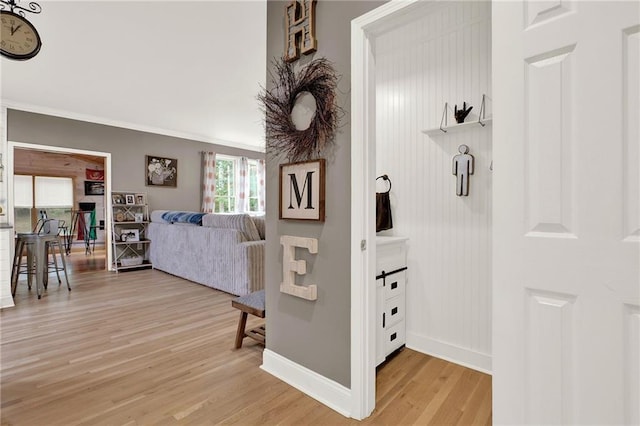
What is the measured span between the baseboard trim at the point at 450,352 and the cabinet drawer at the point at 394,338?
4.0 inches

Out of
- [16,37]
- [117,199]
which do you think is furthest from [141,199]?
[16,37]

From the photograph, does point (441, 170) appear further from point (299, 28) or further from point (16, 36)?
point (16, 36)

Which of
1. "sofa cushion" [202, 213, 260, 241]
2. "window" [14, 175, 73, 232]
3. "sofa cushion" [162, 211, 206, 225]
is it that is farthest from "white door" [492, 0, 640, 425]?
"window" [14, 175, 73, 232]

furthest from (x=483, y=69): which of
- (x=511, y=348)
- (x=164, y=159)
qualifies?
(x=164, y=159)

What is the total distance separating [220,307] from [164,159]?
4083mm

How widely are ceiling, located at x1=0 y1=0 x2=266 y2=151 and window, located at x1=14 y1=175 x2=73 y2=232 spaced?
15.2 feet

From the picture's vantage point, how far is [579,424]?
100 centimetres

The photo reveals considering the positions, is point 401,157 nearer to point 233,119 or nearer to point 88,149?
point 233,119

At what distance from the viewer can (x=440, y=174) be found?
2412mm

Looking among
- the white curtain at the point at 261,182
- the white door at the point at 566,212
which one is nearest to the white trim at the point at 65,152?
the white curtain at the point at 261,182

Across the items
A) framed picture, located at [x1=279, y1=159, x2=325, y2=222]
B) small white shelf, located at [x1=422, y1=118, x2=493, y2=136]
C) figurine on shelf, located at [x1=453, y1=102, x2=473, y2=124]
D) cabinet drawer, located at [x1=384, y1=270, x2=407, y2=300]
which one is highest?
figurine on shelf, located at [x1=453, y1=102, x2=473, y2=124]

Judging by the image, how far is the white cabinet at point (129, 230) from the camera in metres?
5.54

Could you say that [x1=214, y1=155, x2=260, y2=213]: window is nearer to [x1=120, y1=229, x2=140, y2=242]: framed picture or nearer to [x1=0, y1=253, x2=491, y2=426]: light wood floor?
[x1=120, y1=229, x2=140, y2=242]: framed picture

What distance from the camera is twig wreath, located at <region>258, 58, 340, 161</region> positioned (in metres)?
1.78
